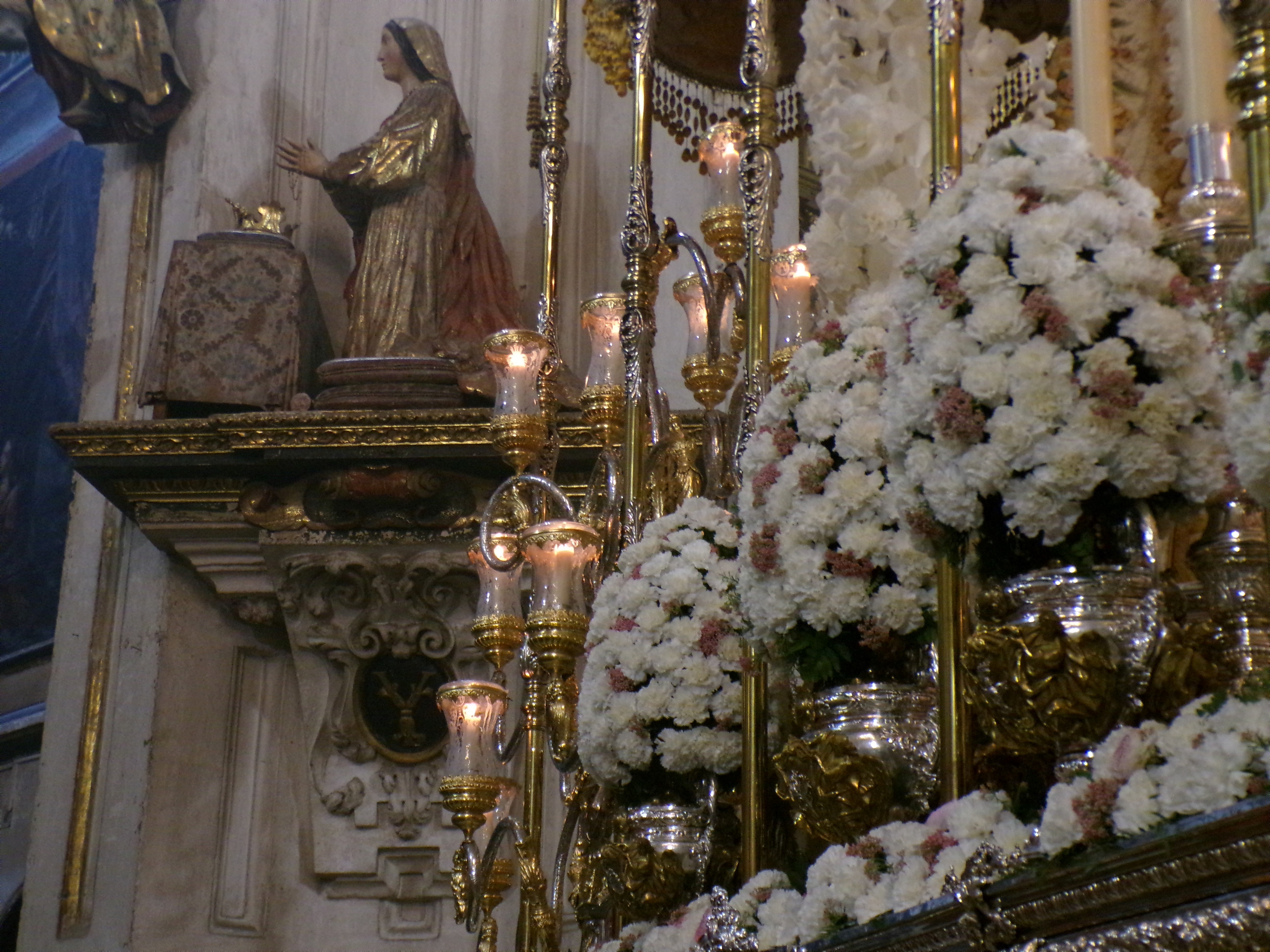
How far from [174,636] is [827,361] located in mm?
3806

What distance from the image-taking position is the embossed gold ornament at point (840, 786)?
2.55 metres

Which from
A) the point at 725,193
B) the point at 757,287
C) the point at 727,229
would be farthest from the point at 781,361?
the point at 725,193

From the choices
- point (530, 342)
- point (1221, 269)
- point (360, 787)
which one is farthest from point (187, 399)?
point (1221, 269)

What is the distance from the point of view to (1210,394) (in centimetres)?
223

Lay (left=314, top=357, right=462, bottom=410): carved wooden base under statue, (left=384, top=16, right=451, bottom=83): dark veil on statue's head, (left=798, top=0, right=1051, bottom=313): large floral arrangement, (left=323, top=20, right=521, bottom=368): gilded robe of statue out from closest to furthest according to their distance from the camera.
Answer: (left=798, top=0, right=1051, bottom=313): large floral arrangement < (left=314, top=357, right=462, bottom=410): carved wooden base under statue < (left=323, top=20, right=521, bottom=368): gilded robe of statue < (left=384, top=16, right=451, bottom=83): dark veil on statue's head

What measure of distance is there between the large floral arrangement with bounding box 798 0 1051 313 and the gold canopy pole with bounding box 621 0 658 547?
55 cm

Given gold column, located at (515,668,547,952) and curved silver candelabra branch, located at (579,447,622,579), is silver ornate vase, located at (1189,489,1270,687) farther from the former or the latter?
gold column, located at (515,668,547,952)

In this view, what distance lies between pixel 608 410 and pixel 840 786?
5.82 ft

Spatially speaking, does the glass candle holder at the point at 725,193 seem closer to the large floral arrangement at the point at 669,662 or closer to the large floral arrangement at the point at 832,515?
the large floral arrangement at the point at 669,662

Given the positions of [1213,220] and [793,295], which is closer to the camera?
[1213,220]

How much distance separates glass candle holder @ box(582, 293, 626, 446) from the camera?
4.19 m

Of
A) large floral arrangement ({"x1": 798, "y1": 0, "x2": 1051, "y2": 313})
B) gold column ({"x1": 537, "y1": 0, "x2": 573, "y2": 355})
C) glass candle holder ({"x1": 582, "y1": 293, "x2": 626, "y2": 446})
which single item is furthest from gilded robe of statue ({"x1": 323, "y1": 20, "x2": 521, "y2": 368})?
large floral arrangement ({"x1": 798, "y1": 0, "x2": 1051, "y2": 313})

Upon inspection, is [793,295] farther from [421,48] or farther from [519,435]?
[421,48]

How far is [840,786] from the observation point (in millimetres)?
2553
